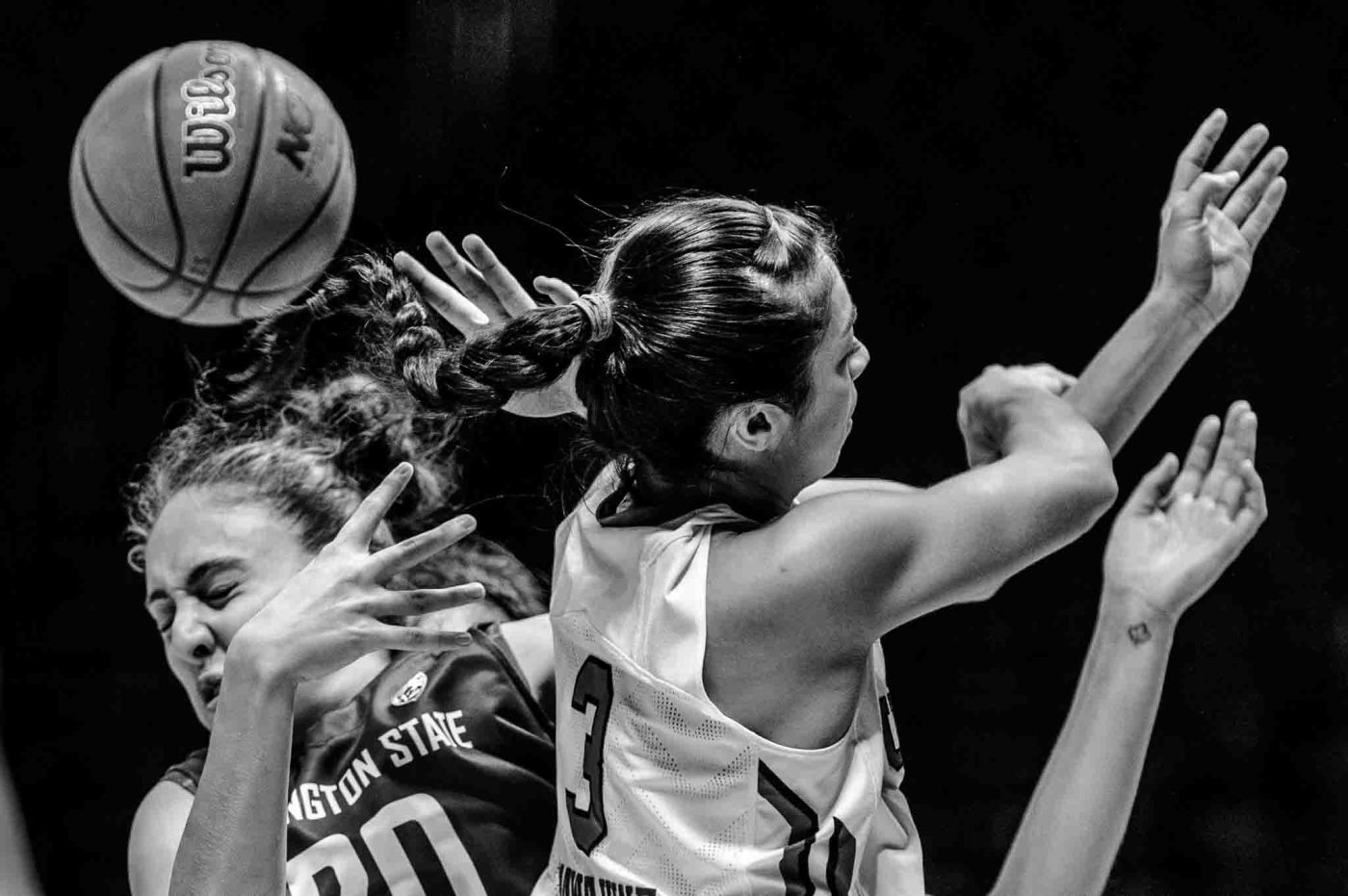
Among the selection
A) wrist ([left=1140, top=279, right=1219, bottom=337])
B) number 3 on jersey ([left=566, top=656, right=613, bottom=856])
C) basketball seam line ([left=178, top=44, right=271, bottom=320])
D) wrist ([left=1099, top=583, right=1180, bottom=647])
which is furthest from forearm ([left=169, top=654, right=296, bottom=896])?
wrist ([left=1140, top=279, right=1219, bottom=337])

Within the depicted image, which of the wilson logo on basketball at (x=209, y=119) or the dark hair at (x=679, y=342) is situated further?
the wilson logo on basketball at (x=209, y=119)

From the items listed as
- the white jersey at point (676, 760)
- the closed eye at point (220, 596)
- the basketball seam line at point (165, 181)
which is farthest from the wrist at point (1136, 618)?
the basketball seam line at point (165, 181)

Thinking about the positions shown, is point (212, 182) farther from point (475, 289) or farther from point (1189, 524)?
point (1189, 524)

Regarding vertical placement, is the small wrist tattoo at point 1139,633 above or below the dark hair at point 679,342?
below

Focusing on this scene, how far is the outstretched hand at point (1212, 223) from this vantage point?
1695 mm

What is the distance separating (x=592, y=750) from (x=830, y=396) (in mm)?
385

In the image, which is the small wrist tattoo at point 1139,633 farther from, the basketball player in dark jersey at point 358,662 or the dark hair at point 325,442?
the dark hair at point 325,442

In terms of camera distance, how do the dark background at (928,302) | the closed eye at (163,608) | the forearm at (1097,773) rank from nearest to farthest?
1. the forearm at (1097,773)
2. the closed eye at (163,608)
3. the dark background at (928,302)

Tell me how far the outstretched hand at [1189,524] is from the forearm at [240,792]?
0.90m

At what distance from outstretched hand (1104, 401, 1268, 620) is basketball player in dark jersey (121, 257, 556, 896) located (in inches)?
26.0

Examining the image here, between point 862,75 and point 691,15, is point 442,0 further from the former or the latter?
point 862,75

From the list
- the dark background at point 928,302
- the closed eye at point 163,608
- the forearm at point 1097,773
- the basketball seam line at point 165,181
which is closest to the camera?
the forearm at point 1097,773

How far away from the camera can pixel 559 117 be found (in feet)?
8.31

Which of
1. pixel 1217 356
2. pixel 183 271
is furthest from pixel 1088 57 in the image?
pixel 183 271
